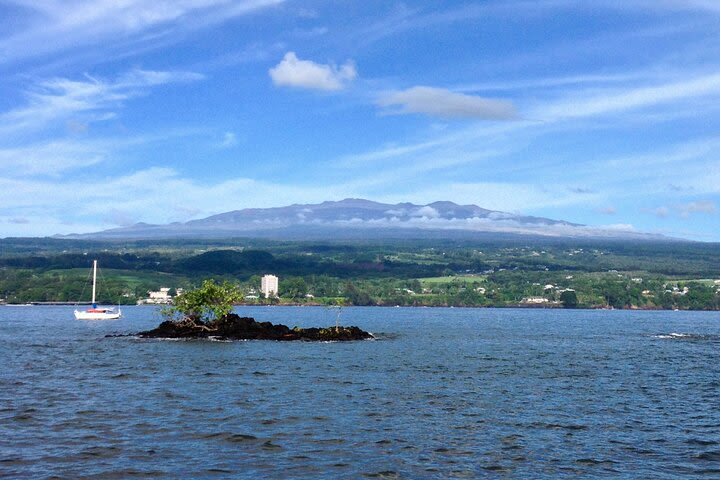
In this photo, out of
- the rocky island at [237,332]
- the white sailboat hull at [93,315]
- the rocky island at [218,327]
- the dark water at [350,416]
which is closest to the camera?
the dark water at [350,416]

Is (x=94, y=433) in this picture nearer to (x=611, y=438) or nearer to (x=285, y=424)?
(x=285, y=424)

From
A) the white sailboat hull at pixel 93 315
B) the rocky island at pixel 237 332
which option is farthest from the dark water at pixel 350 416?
the white sailboat hull at pixel 93 315

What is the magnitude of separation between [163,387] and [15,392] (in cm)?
832

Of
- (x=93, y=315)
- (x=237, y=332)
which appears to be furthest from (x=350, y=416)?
(x=93, y=315)

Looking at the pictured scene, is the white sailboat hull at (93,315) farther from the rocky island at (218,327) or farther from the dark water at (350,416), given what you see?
the dark water at (350,416)

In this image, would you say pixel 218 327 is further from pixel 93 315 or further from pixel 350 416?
pixel 93 315

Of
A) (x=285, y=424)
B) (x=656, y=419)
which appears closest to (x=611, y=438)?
(x=656, y=419)

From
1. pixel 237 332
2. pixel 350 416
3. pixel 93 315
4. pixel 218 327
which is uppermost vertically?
pixel 350 416

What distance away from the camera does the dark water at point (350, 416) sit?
2670cm

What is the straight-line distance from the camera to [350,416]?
119 ft

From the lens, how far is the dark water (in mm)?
26703

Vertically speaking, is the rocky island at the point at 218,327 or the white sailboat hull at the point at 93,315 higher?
the rocky island at the point at 218,327

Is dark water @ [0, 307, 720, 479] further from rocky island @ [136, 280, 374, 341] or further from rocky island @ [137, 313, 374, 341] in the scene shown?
rocky island @ [137, 313, 374, 341]

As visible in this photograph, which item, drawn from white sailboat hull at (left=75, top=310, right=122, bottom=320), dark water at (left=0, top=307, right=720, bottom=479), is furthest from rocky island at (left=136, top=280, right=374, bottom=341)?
white sailboat hull at (left=75, top=310, right=122, bottom=320)
